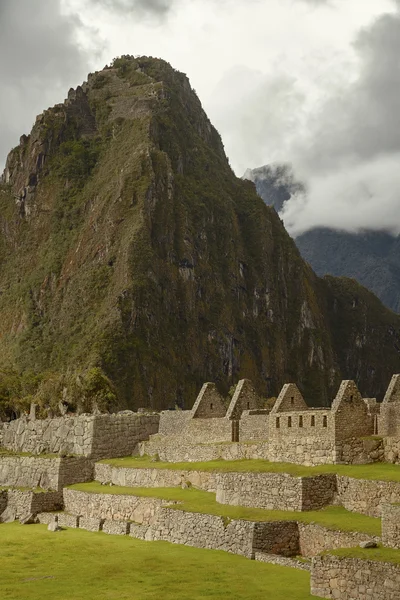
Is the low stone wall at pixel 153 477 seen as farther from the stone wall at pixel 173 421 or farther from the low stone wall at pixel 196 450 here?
the stone wall at pixel 173 421

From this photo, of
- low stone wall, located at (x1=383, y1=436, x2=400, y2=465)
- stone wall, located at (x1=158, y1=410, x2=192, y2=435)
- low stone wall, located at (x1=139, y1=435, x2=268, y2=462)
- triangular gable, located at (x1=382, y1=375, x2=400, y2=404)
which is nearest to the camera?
low stone wall, located at (x1=383, y1=436, x2=400, y2=465)

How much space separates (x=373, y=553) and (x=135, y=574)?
21.2 feet

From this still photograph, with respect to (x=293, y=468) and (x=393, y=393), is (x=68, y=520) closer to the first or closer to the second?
(x=293, y=468)

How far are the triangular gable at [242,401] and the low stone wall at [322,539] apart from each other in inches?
505

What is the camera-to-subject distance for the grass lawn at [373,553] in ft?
69.9

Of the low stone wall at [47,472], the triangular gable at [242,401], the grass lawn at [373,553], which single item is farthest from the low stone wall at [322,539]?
the low stone wall at [47,472]

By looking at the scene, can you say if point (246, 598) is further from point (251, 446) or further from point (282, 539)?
point (251, 446)

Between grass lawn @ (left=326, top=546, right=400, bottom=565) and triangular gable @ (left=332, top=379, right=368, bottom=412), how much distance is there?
850 cm

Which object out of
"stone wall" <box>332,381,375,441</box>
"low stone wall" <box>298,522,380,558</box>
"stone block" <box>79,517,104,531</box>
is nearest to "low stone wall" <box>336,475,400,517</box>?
"low stone wall" <box>298,522,380,558</box>

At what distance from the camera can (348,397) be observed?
3097cm

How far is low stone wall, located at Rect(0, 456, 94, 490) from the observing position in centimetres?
4297

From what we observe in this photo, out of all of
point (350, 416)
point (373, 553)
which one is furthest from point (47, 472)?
point (373, 553)

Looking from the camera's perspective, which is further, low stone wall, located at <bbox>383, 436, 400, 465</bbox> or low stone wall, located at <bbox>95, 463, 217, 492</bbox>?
low stone wall, located at <bbox>95, 463, 217, 492</bbox>

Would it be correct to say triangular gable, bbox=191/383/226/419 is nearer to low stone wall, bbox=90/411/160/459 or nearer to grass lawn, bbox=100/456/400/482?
low stone wall, bbox=90/411/160/459
